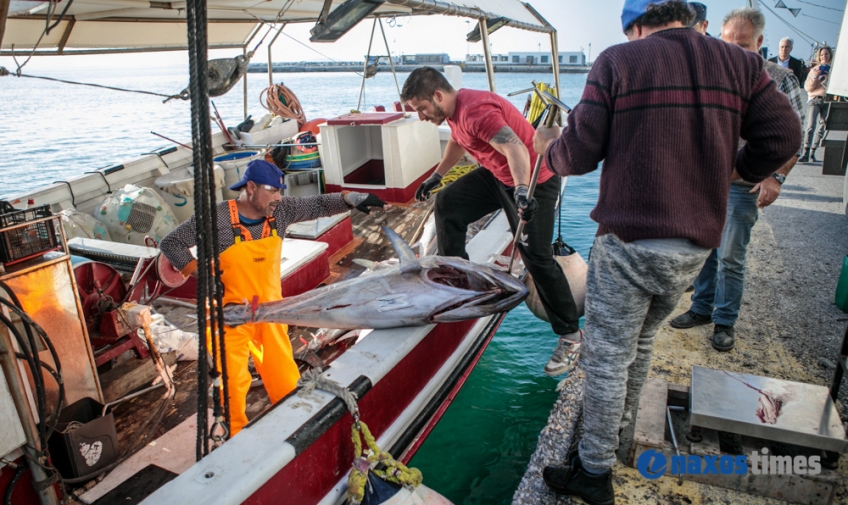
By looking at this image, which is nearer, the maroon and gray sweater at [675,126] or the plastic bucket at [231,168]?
the maroon and gray sweater at [675,126]

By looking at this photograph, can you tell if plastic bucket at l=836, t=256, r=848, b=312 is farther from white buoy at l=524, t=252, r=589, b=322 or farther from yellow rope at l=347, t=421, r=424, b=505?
yellow rope at l=347, t=421, r=424, b=505

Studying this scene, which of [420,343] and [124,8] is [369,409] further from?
[124,8]

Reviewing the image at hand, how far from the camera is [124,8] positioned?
514 centimetres

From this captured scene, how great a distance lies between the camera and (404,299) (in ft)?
9.55

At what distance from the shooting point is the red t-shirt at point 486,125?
3.30 metres

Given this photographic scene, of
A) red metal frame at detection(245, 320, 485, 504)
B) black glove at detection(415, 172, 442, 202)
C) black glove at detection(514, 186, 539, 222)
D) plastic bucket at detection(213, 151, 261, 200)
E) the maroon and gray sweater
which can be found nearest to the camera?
the maroon and gray sweater

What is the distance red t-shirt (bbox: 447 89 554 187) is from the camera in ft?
10.8

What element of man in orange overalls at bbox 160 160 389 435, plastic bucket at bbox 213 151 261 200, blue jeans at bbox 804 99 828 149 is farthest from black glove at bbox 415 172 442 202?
blue jeans at bbox 804 99 828 149

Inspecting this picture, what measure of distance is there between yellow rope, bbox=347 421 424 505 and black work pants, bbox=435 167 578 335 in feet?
5.81

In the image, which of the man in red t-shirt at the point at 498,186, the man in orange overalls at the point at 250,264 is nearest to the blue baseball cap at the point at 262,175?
the man in orange overalls at the point at 250,264

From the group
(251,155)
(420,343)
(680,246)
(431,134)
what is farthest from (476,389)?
(251,155)

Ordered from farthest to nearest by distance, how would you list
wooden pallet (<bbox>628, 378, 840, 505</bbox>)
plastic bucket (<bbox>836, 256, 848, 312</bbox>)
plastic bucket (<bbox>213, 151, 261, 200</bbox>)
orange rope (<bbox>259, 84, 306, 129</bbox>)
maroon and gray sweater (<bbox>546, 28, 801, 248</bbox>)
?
orange rope (<bbox>259, 84, 306, 129</bbox>), plastic bucket (<bbox>213, 151, 261, 200</bbox>), plastic bucket (<bbox>836, 256, 848, 312</bbox>), wooden pallet (<bbox>628, 378, 840, 505</bbox>), maroon and gray sweater (<bbox>546, 28, 801, 248</bbox>)

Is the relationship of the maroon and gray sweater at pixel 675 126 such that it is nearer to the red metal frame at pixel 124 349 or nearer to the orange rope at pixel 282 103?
the red metal frame at pixel 124 349

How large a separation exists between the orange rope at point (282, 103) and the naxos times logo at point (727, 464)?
833 cm
